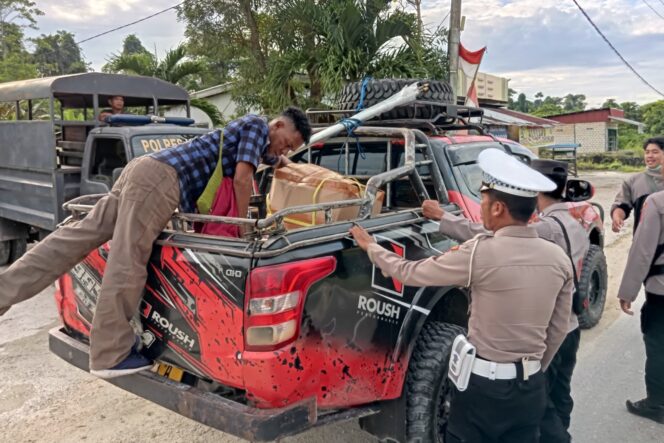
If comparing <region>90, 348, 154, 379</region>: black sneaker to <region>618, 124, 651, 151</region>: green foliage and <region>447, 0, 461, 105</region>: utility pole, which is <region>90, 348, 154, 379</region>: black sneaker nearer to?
<region>447, 0, 461, 105</region>: utility pole

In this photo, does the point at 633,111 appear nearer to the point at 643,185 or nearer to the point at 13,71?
the point at 13,71

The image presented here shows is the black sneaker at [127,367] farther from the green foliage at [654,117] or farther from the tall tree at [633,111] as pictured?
the tall tree at [633,111]

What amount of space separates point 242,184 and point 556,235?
167 cm

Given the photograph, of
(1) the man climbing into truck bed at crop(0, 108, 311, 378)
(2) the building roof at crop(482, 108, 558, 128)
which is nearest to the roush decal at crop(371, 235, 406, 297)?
(1) the man climbing into truck bed at crop(0, 108, 311, 378)

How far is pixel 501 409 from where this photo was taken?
226 cm

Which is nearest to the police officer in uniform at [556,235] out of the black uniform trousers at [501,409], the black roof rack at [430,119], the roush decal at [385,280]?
the roush decal at [385,280]

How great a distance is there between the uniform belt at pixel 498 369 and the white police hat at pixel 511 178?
0.70 m

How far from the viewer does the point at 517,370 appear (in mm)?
2266

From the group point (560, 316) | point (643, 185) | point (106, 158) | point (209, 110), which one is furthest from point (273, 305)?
point (209, 110)

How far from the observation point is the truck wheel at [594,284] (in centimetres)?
504

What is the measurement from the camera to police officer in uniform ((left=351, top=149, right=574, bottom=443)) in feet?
7.16

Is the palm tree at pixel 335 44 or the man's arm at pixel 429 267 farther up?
the palm tree at pixel 335 44

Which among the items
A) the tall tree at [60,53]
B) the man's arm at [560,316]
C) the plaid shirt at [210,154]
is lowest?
the man's arm at [560,316]

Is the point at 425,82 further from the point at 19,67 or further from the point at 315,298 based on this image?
the point at 19,67
